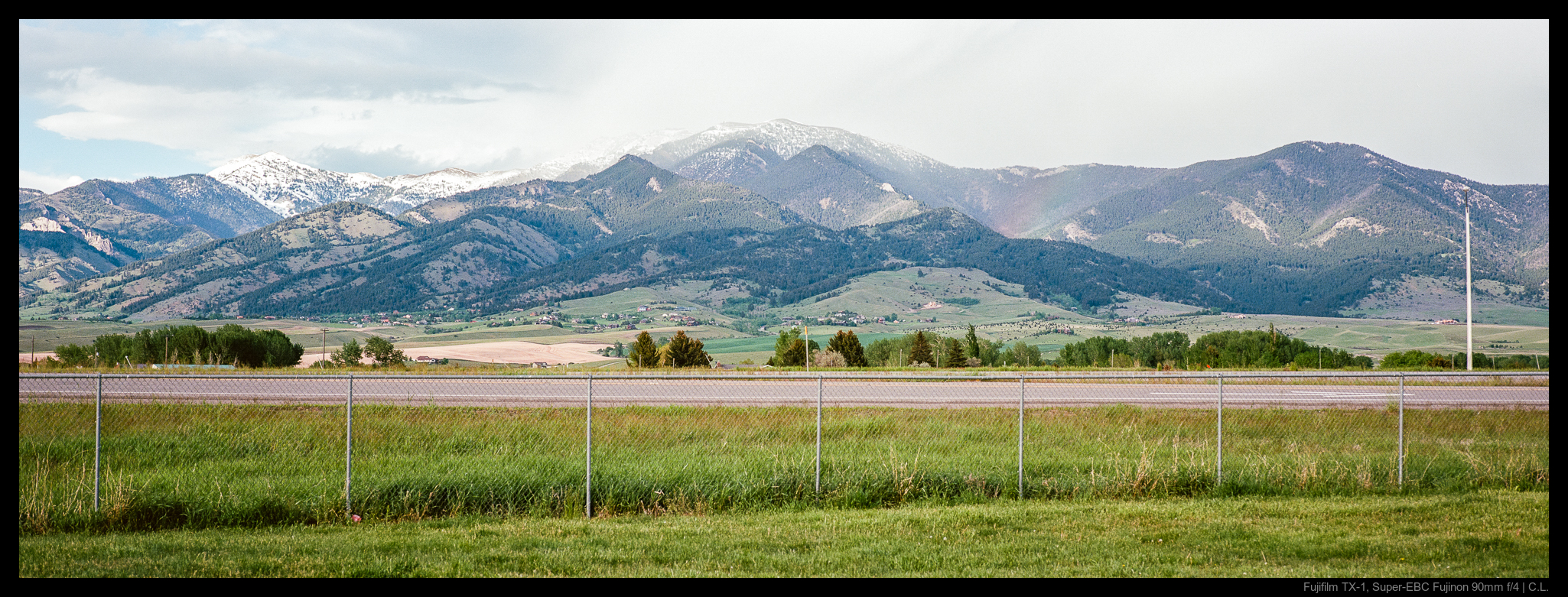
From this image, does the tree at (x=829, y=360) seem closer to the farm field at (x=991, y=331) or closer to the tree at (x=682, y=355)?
→ the tree at (x=682, y=355)

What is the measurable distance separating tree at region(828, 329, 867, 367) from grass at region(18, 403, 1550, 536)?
36.9m

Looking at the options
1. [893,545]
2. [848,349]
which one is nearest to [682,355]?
[848,349]

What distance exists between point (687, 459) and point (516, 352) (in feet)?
367

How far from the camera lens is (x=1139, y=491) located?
1114 cm

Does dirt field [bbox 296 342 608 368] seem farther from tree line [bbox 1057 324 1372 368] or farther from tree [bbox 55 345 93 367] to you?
tree line [bbox 1057 324 1372 368]

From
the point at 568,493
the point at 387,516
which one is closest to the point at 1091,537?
the point at 568,493

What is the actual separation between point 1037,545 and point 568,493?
572 cm

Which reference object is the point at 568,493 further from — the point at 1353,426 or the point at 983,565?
the point at 1353,426

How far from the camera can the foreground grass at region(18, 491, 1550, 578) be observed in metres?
7.43

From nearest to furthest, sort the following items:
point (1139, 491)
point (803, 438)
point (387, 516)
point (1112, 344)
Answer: point (387, 516) < point (1139, 491) < point (803, 438) < point (1112, 344)

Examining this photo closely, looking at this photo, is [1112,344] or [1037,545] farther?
[1112,344]

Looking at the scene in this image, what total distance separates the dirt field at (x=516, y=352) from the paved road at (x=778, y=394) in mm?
72461

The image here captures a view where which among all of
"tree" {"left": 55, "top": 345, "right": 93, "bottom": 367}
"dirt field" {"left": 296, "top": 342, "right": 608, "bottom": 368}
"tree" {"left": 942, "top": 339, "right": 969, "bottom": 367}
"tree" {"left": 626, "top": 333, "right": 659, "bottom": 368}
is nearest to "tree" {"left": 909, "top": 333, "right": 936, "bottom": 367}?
"tree" {"left": 942, "top": 339, "right": 969, "bottom": 367}

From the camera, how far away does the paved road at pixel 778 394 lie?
21375mm
